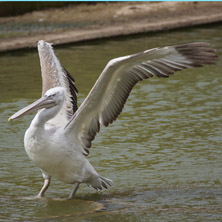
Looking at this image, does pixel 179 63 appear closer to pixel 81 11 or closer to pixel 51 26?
pixel 51 26

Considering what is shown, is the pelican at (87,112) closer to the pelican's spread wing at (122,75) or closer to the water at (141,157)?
the pelican's spread wing at (122,75)

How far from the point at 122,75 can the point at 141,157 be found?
4.70ft

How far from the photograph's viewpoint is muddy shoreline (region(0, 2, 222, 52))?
12.6m

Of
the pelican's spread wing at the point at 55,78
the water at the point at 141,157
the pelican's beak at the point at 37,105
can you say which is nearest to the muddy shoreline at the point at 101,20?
the water at the point at 141,157

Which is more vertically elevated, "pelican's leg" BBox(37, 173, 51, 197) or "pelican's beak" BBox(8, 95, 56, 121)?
"pelican's beak" BBox(8, 95, 56, 121)

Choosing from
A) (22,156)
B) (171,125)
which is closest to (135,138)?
(171,125)

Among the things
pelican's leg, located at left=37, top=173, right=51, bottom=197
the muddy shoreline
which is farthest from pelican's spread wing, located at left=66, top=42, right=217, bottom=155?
the muddy shoreline

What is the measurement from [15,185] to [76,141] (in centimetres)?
73

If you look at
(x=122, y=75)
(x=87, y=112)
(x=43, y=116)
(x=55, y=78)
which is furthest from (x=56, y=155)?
(x=55, y=78)

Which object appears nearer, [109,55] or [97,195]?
[97,195]

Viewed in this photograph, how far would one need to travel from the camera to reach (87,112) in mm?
5734

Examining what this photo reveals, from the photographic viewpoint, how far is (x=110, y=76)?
544cm

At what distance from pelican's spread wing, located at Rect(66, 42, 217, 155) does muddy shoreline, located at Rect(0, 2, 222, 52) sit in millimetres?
6423

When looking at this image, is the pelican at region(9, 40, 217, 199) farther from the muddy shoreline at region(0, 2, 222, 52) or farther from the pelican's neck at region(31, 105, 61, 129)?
the muddy shoreline at region(0, 2, 222, 52)
